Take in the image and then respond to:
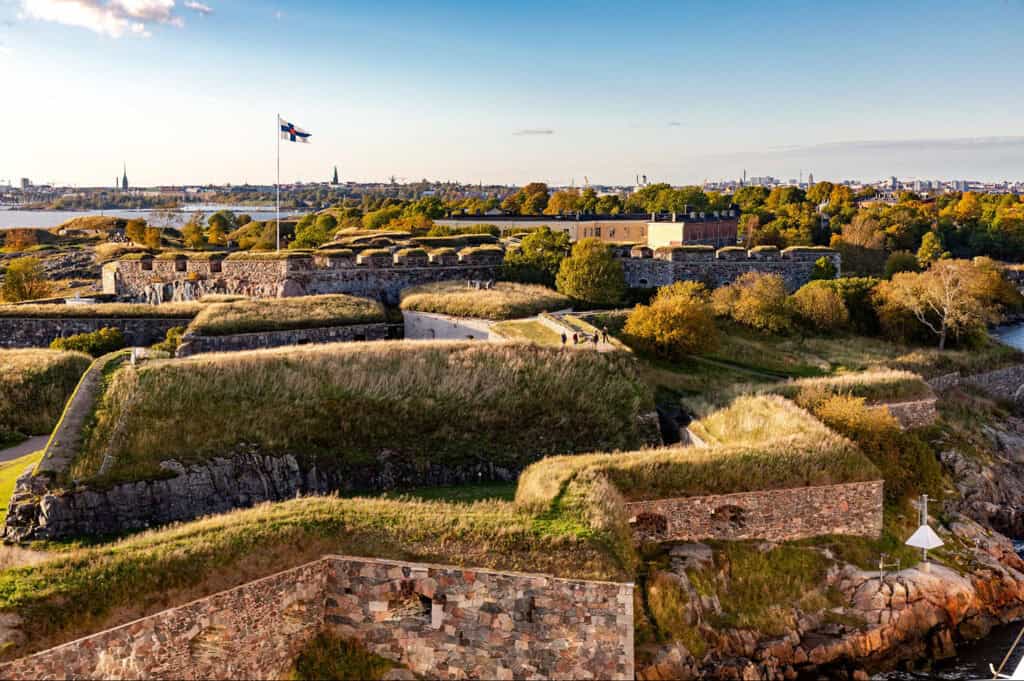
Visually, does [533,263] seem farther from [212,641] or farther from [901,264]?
[901,264]

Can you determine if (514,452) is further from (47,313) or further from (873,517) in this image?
(47,313)

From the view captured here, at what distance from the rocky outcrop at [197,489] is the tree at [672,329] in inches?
338

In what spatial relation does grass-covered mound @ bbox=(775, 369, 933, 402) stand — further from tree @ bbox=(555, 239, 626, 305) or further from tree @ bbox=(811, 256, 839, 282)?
tree @ bbox=(811, 256, 839, 282)

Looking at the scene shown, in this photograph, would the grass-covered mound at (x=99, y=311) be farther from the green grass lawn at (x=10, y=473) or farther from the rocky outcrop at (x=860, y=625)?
the rocky outcrop at (x=860, y=625)

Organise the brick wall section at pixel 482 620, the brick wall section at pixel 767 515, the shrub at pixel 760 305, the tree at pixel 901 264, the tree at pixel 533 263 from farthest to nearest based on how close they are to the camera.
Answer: the tree at pixel 901 264, the tree at pixel 533 263, the shrub at pixel 760 305, the brick wall section at pixel 767 515, the brick wall section at pixel 482 620

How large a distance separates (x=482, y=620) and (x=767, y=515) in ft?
20.4

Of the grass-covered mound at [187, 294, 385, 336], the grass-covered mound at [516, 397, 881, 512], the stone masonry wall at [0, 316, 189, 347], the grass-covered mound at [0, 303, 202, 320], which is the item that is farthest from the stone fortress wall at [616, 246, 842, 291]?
the grass-covered mound at [516, 397, 881, 512]

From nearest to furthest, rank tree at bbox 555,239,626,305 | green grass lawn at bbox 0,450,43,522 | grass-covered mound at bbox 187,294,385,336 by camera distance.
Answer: green grass lawn at bbox 0,450,43,522 → grass-covered mound at bbox 187,294,385,336 → tree at bbox 555,239,626,305

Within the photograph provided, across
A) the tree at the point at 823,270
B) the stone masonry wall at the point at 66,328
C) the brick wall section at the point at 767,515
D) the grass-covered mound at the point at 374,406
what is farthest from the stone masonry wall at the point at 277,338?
the tree at the point at 823,270

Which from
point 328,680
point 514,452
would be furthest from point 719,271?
point 328,680

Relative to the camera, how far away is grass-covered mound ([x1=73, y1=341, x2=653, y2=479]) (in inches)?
659

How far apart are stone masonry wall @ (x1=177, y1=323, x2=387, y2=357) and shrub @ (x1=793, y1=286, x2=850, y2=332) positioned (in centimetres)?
1558

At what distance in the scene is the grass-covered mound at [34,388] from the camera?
20.0 meters

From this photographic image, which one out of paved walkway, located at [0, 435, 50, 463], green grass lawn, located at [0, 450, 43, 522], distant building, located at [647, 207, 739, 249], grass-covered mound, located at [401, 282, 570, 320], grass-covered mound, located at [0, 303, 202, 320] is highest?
distant building, located at [647, 207, 739, 249]
